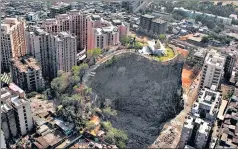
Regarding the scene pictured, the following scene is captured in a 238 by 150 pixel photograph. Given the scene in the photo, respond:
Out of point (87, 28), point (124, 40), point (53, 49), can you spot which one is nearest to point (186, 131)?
point (53, 49)

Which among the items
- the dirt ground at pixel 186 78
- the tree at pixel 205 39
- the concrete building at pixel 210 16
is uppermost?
the concrete building at pixel 210 16

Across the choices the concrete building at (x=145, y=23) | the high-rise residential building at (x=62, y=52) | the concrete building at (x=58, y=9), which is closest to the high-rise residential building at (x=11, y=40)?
the high-rise residential building at (x=62, y=52)

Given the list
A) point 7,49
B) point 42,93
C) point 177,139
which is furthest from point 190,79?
point 7,49

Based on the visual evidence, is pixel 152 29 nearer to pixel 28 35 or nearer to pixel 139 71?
pixel 139 71

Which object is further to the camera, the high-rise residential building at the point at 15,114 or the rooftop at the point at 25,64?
the rooftop at the point at 25,64

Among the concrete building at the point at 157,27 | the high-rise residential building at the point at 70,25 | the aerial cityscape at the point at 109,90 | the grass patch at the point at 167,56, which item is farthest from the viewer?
the concrete building at the point at 157,27

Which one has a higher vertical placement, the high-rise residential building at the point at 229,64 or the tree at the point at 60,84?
the high-rise residential building at the point at 229,64

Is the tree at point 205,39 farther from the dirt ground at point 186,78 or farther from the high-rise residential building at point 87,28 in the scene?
the high-rise residential building at point 87,28
